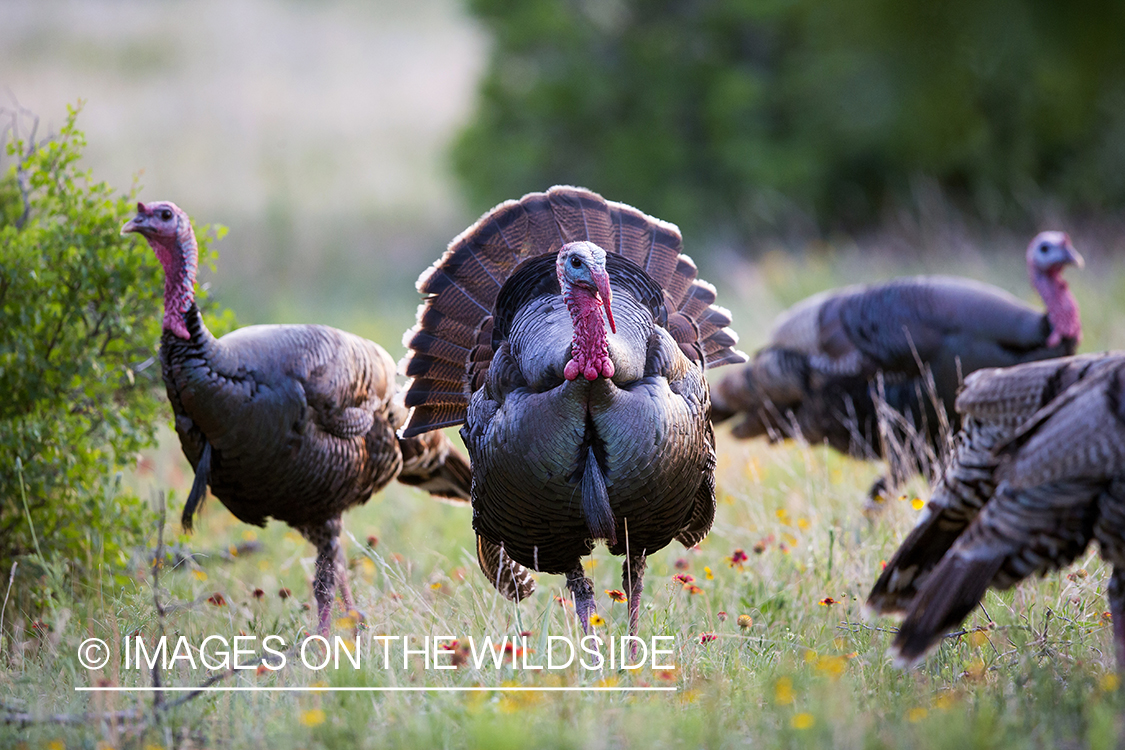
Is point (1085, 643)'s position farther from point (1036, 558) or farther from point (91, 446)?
point (91, 446)

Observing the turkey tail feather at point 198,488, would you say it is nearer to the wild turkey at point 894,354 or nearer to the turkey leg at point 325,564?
the turkey leg at point 325,564

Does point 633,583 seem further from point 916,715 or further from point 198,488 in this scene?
point 198,488

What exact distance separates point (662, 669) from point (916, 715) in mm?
815

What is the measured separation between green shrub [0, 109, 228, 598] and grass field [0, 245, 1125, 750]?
0.77 feet

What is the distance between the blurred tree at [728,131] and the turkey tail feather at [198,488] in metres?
9.96

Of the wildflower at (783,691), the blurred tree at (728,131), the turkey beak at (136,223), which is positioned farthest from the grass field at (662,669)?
the blurred tree at (728,131)

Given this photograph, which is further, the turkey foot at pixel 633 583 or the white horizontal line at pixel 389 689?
the turkey foot at pixel 633 583

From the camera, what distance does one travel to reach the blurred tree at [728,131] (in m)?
12.9

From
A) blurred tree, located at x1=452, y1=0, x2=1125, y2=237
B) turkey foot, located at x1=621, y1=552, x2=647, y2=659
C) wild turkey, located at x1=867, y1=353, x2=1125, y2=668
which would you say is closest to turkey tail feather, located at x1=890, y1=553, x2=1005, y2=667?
wild turkey, located at x1=867, y1=353, x2=1125, y2=668

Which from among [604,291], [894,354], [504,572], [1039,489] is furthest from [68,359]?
[894,354]

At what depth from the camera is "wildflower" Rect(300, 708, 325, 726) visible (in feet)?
8.36

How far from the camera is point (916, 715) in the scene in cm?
266

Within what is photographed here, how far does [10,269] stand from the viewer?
383 centimetres

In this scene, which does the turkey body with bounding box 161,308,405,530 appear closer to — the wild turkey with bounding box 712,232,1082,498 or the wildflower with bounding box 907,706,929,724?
the wild turkey with bounding box 712,232,1082,498
